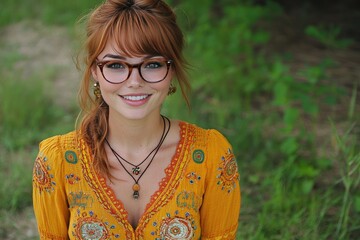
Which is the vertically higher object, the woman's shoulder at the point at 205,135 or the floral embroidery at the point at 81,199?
the woman's shoulder at the point at 205,135

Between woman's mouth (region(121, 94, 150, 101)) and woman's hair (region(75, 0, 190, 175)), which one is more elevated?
woman's hair (region(75, 0, 190, 175))

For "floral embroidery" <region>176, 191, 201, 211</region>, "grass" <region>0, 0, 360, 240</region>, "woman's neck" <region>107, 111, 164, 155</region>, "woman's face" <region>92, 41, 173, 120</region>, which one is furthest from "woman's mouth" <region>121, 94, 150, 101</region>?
"grass" <region>0, 0, 360, 240</region>

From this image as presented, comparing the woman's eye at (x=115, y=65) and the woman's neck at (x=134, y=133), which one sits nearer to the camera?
the woman's eye at (x=115, y=65)

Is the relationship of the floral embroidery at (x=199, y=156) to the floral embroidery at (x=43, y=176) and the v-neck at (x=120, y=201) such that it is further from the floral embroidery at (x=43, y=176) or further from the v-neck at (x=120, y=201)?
the floral embroidery at (x=43, y=176)

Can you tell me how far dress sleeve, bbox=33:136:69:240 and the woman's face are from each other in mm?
265

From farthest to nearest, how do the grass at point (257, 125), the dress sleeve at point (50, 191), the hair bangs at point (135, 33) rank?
the grass at point (257, 125)
the dress sleeve at point (50, 191)
the hair bangs at point (135, 33)

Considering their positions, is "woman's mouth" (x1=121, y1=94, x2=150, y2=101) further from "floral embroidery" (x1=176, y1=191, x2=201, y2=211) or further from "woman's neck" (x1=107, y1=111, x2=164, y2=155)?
"floral embroidery" (x1=176, y1=191, x2=201, y2=211)

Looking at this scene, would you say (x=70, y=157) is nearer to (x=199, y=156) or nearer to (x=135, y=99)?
(x=135, y=99)

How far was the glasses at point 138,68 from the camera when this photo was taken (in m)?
1.93

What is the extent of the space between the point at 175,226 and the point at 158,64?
0.56 m

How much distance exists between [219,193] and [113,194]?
1.20ft

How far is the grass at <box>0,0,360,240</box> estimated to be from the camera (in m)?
2.94

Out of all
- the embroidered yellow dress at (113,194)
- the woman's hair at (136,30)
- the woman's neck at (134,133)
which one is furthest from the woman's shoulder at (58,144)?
the woman's hair at (136,30)

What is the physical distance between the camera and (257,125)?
12.2ft
